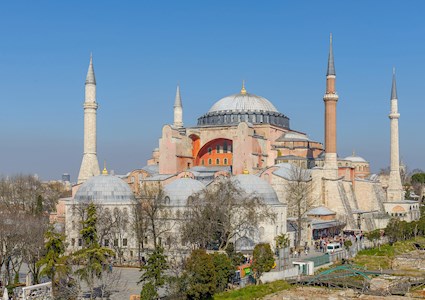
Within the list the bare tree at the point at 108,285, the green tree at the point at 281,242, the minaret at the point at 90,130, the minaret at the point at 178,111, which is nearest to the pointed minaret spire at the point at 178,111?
the minaret at the point at 178,111

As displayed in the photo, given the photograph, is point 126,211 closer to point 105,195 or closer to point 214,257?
point 105,195

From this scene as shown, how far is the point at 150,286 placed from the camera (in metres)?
17.9

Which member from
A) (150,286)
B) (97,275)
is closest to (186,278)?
(150,286)

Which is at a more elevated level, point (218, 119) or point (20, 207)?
point (218, 119)

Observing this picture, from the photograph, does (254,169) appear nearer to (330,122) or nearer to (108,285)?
(330,122)

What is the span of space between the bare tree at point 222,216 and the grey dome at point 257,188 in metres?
0.79

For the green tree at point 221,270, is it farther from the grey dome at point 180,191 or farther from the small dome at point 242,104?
the small dome at point 242,104

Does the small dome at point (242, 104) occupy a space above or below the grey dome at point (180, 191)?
above

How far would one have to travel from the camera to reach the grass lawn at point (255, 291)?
20375mm

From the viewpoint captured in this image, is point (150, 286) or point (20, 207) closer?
point (150, 286)

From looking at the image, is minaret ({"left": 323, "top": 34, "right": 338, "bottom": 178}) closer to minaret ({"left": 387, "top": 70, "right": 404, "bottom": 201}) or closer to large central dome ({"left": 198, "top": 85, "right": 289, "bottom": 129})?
large central dome ({"left": 198, "top": 85, "right": 289, "bottom": 129})

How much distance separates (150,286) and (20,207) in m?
31.5

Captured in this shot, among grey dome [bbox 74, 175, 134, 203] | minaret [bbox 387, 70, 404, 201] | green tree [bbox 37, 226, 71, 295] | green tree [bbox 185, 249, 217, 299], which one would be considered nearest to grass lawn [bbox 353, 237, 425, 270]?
minaret [bbox 387, 70, 404, 201]

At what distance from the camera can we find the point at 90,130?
39.2m
